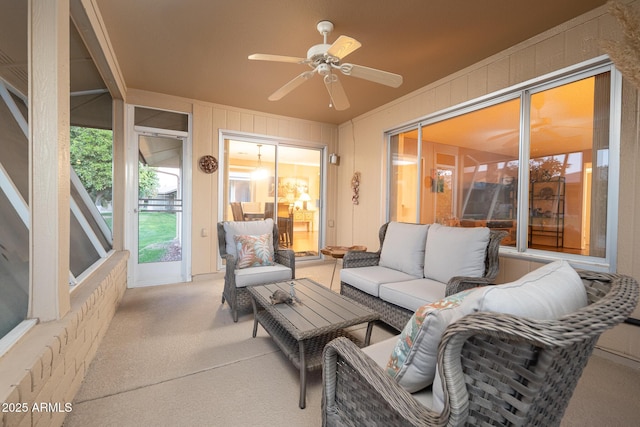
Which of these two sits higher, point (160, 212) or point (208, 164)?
point (208, 164)

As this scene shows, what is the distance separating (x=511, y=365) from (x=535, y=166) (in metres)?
2.71

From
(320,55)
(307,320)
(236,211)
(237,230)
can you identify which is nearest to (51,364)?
(307,320)

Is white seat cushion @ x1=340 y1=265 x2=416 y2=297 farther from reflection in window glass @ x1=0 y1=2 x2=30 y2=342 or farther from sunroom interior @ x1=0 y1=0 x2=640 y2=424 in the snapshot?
reflection in window glass @ x1=0 y1=2 x2=30 y2=342

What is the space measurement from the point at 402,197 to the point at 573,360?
3562 mm

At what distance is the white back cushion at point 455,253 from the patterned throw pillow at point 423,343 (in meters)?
1.66

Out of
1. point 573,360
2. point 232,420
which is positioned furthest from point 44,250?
point 573,360

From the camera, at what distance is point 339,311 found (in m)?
1.86

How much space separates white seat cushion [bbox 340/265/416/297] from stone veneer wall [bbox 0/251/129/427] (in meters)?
2.12

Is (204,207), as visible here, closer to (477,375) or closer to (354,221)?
(354,221)

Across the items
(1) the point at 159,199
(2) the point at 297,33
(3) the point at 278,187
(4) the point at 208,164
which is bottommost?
(1) the point at 159,199

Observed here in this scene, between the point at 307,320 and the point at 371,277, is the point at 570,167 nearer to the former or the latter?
the point at 371,277

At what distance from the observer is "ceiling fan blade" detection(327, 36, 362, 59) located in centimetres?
186

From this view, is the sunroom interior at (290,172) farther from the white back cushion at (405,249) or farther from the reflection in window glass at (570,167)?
the white back cushion at (405,249)

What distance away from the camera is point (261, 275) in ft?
9.17
